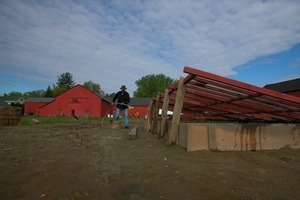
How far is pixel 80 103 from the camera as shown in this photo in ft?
161

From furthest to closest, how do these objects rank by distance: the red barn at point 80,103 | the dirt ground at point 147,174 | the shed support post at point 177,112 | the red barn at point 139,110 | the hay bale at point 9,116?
the red barn at point 139,110 < the red barn at point 80,103 < the hay bale at point 9,116 < the shed support post at point 177,112 < the dirt ground at point 147,174

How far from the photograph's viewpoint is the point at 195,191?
3408 millimetres

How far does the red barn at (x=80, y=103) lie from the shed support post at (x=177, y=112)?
141 feet

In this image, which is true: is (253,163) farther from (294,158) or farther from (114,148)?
(114,148)

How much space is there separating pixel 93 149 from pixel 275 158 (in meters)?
4.04

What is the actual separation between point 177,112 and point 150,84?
336 feet

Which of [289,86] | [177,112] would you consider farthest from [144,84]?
[177,112]

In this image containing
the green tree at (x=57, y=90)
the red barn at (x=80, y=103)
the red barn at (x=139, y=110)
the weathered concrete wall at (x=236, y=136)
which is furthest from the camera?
the green tree at (x=57, y=90)

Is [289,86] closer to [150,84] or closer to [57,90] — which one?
[150,84]

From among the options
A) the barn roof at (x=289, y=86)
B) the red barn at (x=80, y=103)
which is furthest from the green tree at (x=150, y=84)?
the barn roof at (x=289, y=86)

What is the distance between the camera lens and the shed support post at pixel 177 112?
6.39 m

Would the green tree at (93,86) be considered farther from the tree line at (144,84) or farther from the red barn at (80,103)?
the red barn at (80,103)

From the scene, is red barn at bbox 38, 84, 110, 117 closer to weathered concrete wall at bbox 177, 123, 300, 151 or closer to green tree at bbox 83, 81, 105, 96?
weathered concrete wall at bbox 177, 123, 300, 151

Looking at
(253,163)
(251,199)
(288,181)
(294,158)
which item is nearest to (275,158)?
(294,158)
